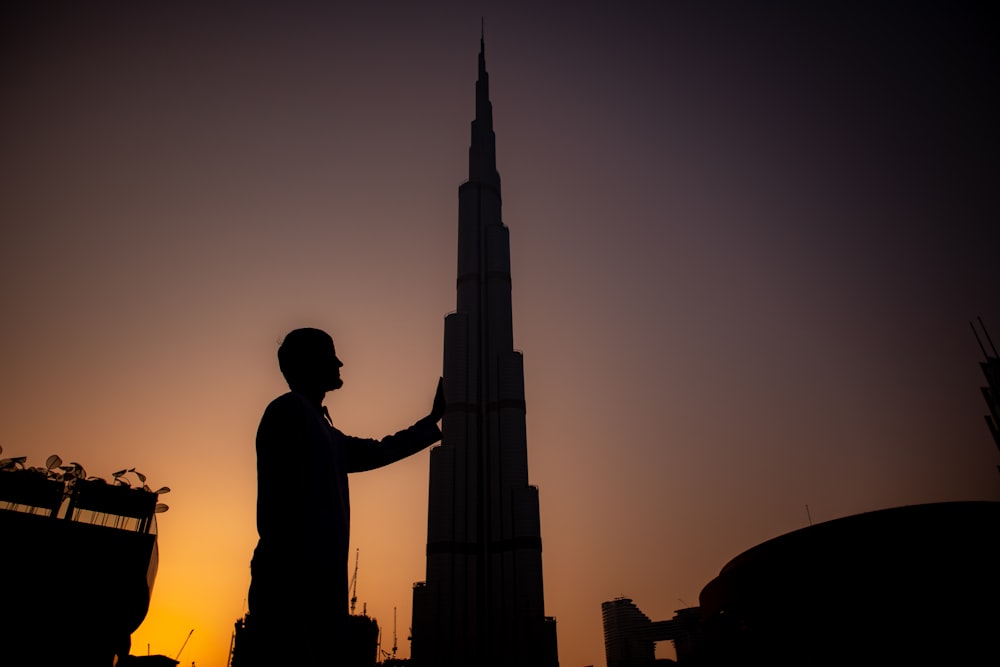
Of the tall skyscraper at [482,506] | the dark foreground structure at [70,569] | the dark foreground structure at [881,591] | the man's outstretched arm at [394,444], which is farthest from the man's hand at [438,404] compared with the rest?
the tall skyscraper at [482,506]

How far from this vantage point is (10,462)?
30391 millimetres

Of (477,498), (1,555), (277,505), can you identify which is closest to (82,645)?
(1,555)

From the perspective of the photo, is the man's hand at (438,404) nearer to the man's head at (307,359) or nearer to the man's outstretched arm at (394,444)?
the man's outstretched arm at (394,444)

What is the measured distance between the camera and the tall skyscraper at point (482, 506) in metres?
44.6

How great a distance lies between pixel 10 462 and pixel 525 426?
34990 millimetres

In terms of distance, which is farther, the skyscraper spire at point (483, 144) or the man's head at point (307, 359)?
the skyscraper spire at point (483, 144)

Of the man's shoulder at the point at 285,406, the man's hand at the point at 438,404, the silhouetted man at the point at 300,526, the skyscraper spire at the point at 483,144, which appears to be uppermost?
the skyscraper spire at the point at 483,144

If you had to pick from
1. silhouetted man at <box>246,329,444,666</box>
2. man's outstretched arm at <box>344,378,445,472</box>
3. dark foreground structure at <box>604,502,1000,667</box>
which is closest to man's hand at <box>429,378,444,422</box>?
man's outstretched arm at <box>344,378,445,472</box>

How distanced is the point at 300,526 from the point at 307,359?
100 cm

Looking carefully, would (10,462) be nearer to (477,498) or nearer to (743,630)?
(477,498)

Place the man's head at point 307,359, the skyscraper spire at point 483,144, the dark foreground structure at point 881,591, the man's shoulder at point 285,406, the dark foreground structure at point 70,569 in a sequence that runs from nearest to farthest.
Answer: the man's shoulder at point 285,406 < the man's head at point 307,359 < the dark foreground structure at point 70,569 < the dark foreground structure at point 881,591 < the skyscraper spire at point 483,144

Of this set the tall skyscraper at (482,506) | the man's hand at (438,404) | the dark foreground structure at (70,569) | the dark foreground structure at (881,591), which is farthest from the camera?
the tall skyscraper at (482,506)

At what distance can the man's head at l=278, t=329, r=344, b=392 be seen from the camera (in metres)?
3.33

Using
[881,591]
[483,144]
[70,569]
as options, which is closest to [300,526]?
[70,569]
